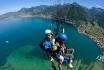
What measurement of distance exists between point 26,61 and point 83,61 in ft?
55.7

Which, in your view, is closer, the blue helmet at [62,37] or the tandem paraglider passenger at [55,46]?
the blue helmet at [62,37]

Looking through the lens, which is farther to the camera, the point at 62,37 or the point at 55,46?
the point at 55,46

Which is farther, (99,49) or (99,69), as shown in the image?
(99,49)

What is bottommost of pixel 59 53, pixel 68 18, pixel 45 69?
pixel 68 18

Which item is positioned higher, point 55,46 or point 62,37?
point 62,37

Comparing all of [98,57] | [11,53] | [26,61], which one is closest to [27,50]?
[11,53]

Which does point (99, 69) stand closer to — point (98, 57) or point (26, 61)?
point (98, 57)

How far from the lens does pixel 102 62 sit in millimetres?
53438

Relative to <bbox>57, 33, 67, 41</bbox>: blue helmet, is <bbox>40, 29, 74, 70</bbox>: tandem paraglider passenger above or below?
below

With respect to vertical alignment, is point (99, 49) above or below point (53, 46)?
below

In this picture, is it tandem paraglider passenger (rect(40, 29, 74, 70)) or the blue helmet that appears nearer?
the blue helmet

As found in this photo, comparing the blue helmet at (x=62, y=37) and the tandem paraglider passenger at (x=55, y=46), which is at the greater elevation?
the blue helmet at (x=62, y=37)

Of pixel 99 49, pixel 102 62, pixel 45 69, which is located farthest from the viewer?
pixel 99 49

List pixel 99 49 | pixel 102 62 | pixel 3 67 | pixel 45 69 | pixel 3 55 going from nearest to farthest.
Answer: pixel 45 69, pixel 3 67, pixel 102 62, pixel 3 55, pixel 99 49
